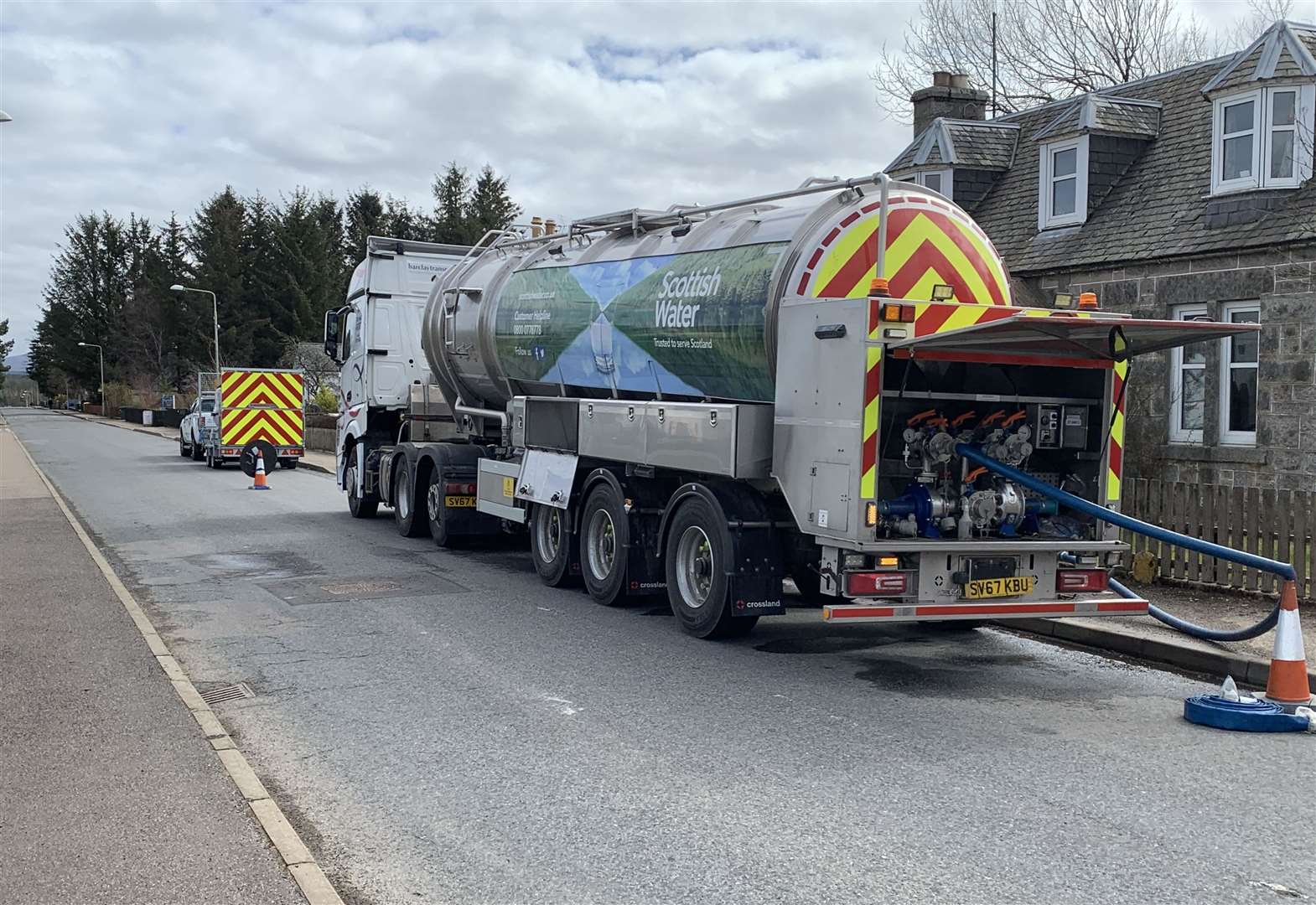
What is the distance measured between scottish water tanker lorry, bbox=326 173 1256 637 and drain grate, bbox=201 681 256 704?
3316mm

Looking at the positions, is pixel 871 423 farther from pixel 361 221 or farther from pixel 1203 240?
pixel 361 221

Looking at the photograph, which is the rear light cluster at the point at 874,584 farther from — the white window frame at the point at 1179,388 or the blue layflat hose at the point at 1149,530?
the white window frame at the point at 1179,388

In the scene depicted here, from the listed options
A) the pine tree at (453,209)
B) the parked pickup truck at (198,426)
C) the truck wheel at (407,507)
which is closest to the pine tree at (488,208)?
the pine tree at (453,209)

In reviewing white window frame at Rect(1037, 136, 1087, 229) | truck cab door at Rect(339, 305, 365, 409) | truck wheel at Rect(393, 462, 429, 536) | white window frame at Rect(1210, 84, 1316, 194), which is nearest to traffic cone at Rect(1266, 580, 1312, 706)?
truck wheel at Rect(393, 462, 429, 536)

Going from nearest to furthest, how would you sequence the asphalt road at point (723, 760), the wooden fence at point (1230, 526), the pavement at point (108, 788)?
the pavement at point (108, 788), the asphalt road at point (723, 760), the wooden fence at point (1230, 526)

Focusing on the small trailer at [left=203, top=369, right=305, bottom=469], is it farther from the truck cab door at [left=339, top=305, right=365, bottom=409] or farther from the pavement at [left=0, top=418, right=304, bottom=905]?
the pavement at [left=0, top=418, right=304, bottom=905]

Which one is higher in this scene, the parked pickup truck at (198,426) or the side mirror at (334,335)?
the side mirror at (334,335)

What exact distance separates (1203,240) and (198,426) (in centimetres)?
2785

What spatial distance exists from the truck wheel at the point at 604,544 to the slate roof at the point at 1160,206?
10116 mm

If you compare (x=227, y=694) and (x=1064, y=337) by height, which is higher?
(x=1064, y=337)

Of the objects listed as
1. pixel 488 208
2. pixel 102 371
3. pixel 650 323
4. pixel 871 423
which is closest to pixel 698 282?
pixel 650 323

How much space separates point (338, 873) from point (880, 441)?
4.81 m

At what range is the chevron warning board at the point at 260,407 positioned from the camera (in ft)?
101

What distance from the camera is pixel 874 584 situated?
25.9ft
